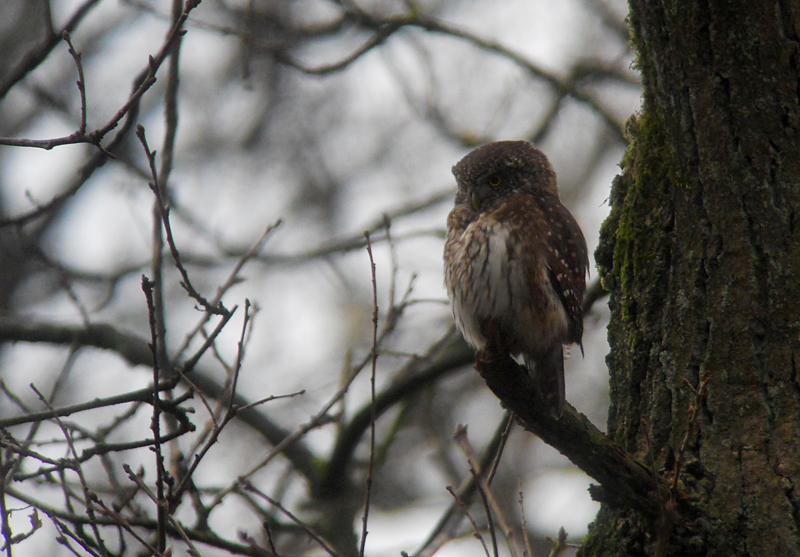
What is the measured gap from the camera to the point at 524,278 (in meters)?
3.52

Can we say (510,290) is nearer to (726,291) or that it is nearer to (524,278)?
(524,278)

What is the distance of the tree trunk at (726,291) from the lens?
2.38 meters

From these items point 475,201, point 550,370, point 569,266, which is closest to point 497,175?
point 475,201

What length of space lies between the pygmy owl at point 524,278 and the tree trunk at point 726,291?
74 centimetres

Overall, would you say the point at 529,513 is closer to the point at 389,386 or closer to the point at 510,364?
the point at 389,386

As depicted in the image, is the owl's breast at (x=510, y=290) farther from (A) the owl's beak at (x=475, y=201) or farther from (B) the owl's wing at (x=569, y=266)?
(A) the owl's beak at (x=475, y=201)

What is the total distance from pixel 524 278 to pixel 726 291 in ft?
3.56

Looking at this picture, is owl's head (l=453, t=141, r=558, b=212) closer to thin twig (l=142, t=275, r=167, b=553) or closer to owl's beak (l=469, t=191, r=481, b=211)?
owl's beak (l=469, t=191, r=481, b=211)

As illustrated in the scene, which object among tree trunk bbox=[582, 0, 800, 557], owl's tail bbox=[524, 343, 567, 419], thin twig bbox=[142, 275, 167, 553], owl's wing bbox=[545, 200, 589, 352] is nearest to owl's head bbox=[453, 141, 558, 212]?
owl's wing bbox=[545, 200, 589, 352]

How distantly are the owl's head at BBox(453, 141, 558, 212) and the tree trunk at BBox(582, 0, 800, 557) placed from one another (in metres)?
1.43

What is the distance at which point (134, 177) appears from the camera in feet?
19.9

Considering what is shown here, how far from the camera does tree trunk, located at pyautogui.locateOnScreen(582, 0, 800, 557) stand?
2377 millimetres

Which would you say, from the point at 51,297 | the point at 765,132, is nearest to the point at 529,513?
the point at 51,297

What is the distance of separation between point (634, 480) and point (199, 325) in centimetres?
181
